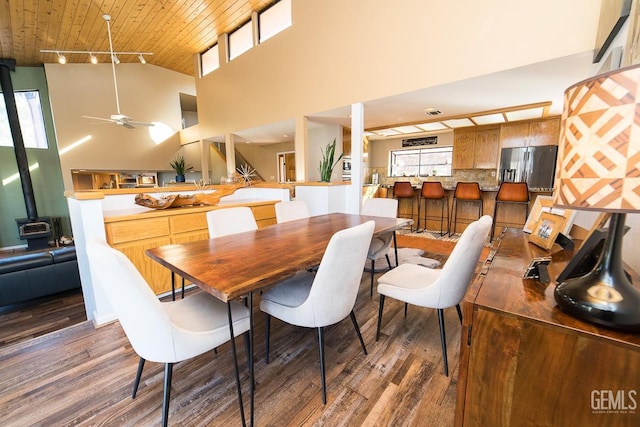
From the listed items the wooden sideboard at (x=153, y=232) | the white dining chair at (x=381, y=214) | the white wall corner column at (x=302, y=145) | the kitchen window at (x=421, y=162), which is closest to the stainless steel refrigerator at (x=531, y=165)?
the kitchen window at (x=421, y=162)

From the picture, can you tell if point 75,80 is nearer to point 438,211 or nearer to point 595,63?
point 438,211

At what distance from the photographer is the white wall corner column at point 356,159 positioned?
3855mm

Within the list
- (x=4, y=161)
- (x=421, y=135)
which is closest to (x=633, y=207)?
(x=421, y=135)

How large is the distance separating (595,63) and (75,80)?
32.3ft

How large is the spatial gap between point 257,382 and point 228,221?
1.29 meters

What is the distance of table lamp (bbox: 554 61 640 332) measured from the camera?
532 mm

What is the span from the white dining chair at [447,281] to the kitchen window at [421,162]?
18.6 ft

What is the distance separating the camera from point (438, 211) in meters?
5.19

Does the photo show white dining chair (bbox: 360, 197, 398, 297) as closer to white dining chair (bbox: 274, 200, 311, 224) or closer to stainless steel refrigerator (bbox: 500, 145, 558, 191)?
white dining chair (bbox: 274, 200, 311, 224)

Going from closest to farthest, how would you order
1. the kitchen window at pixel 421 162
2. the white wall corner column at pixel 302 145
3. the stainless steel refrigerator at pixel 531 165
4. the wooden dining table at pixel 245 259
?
the wooden dining table at pixel 245 259, the white wall corner column at pixel 302 145, the stainless steel refrigerator at pixel 531 165, the kitchen window at pixel 421 162

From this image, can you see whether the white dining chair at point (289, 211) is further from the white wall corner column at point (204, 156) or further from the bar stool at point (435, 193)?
the white wall corner column at point (204, 156)

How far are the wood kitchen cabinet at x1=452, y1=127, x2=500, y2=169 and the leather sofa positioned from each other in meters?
7.11

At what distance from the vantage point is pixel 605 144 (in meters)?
0.56

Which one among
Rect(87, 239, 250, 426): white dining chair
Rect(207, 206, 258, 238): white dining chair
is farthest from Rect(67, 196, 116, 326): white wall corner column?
Rect(87, 239, 250, 426): white dining chair
